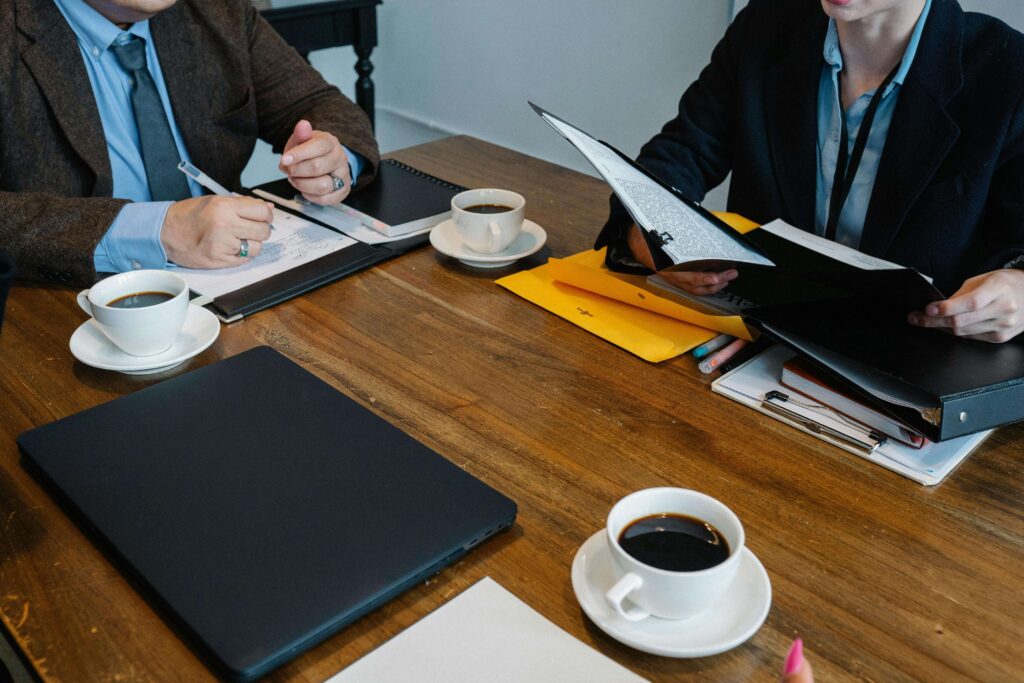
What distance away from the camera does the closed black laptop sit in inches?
26.2

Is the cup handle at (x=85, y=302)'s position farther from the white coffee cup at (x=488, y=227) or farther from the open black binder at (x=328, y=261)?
the white coffee cup at (x=488, y=227)

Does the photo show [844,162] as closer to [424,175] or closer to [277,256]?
[424,175]

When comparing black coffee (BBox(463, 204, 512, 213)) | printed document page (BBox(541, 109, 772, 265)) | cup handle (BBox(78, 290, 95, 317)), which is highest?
printed document page (BBox(541, 109, 772, 265))

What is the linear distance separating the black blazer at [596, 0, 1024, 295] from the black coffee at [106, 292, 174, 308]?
573 mm

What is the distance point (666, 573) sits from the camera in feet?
2.02

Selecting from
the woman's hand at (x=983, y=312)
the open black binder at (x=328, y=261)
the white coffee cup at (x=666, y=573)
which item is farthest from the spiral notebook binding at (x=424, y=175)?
the white coffee cup at (x=666, y=573)

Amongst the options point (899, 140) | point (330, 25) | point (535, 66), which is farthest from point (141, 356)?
point (535, 66)

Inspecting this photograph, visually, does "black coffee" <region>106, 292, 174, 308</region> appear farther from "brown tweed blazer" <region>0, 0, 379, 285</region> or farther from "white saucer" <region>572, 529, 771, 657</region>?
"white saucer" <region>572, 529, 771, 657</region>

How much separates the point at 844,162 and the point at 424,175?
68 centimetres

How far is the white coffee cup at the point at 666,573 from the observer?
621 millimetres


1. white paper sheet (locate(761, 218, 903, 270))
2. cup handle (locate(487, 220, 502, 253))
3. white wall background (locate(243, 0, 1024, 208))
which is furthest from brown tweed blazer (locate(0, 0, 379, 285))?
white wall background (locate(243, 0, 1024, 208))

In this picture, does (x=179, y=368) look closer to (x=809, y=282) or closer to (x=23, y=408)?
(x=23, y=408)

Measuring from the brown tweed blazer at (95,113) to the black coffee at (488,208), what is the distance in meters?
0.27

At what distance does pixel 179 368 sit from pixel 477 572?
48 centimetres
